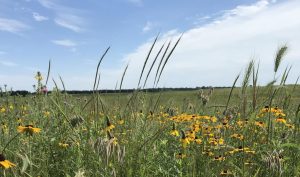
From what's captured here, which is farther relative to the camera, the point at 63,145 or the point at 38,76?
the point at 38,76

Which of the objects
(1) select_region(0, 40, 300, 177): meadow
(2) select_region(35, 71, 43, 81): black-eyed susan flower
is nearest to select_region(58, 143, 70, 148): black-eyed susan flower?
(1) select_region(0, 40, 300, 177): meadow

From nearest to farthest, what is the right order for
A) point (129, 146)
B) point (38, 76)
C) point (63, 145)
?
1. point (129, 146)
2. point (63, 145)
3. point (38, 76)

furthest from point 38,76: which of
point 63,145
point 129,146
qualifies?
point 129,146

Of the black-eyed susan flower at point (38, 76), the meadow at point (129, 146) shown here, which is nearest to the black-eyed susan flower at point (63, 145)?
the meadow at point (129, 146)

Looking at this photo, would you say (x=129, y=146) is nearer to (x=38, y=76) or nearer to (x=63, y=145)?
(x=63, y=145)

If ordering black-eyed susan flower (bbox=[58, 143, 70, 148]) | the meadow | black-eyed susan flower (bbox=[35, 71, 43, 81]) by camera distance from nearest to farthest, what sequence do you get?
the meadow < black-eyed susan flower (bbox=[58, 143, 70, 148]) < black-eyed susan flower (bbox=[35, 71, 43, 81])

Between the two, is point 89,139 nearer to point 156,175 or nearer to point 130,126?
point 130,126

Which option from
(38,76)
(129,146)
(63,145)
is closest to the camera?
(129,146)

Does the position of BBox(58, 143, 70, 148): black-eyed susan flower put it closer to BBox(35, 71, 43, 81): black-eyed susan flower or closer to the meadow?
the meadow

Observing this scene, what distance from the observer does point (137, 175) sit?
10.4ft

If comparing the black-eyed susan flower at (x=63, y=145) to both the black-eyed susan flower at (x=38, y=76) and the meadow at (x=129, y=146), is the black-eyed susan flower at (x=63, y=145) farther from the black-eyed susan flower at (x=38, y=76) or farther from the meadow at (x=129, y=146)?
the black-eyed susan flower at (x=38, y=76)

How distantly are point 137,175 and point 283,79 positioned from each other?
4.66 ft

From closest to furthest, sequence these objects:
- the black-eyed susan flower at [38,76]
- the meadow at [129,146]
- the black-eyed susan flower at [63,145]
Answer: the meadow at [129,146], the black-eyed susan flower at [63,145], the black-eyed susan flower at [38,76]

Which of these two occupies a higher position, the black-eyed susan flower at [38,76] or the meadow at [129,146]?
the black-eyed susan flower at [38,76]
